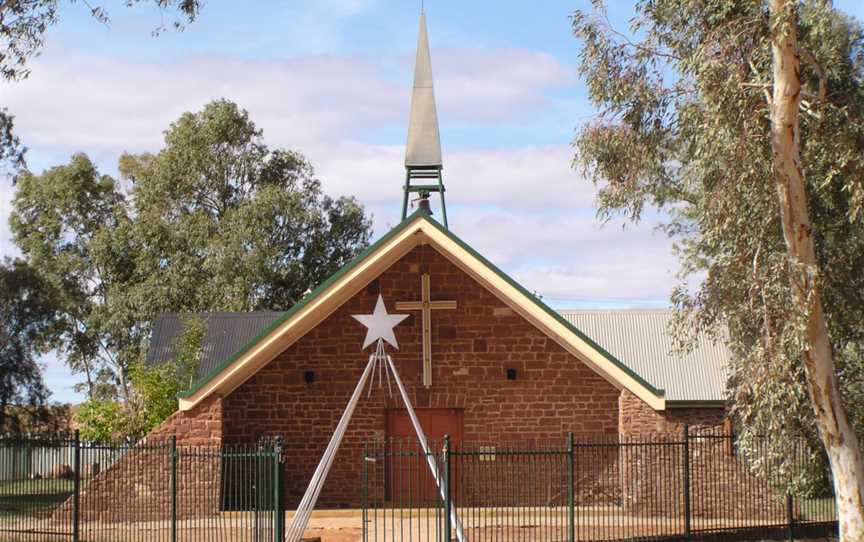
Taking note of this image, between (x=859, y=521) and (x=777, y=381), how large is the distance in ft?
8.00

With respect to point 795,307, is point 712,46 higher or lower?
higher

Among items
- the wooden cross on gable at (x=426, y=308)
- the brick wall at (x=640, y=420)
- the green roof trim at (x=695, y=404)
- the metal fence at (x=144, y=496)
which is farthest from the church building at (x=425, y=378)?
the green roof trim at (x=695, y=404)

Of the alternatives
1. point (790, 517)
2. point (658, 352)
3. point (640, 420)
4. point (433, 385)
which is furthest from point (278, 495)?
point (658, 352)

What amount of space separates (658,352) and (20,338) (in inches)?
709

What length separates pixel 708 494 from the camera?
24203 mm

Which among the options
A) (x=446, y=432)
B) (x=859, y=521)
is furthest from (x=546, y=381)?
(x=859, y=521)

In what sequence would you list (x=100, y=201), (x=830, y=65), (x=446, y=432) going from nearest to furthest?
(x=830, y=65) < (x=446, y=432) < (x=100, y=201)

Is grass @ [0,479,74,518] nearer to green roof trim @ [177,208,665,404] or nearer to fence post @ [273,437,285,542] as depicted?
green roof trim @ [177,208,665,404]

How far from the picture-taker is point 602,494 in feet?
82.5

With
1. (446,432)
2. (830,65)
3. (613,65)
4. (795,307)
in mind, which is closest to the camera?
(795,307)

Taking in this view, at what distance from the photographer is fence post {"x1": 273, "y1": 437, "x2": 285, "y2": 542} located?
66.2 ft

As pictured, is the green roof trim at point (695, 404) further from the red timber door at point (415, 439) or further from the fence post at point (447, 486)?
the fence post at point (447, 486)

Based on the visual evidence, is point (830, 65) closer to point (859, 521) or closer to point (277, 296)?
point (859, 521)

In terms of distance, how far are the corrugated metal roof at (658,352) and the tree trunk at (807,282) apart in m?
13.4
